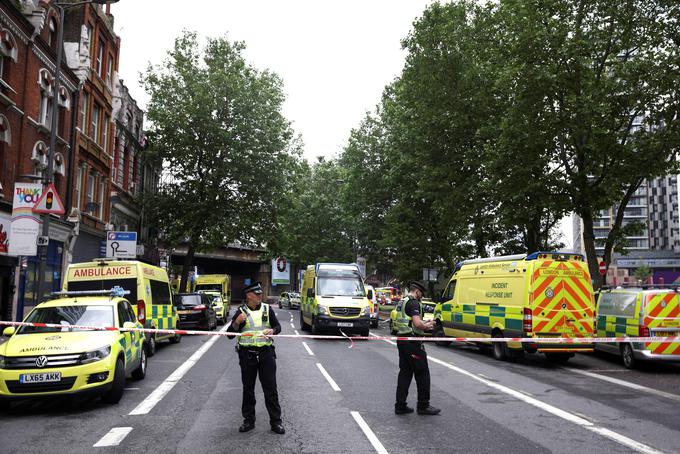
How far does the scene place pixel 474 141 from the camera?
1118 inches

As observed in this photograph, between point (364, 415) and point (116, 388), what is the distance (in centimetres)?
363

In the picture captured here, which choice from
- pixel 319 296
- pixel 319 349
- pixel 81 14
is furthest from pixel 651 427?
pixel 81 14

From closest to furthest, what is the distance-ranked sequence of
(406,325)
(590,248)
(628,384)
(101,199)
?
(406,325) → (628,384) → (590,248) → (101,199)

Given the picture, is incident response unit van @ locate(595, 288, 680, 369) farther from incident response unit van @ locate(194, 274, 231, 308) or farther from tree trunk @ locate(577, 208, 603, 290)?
incident response unit van @ locate(194, 274, 231, 308)

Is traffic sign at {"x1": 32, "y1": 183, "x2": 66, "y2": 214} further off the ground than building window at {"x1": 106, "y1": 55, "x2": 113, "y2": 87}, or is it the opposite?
building window at {"x1": 106, "y1": 55, "x2": 113, "y2": 87}

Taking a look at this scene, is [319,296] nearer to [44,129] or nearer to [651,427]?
[44,129]

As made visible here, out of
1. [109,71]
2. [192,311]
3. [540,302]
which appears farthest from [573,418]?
[109,71]

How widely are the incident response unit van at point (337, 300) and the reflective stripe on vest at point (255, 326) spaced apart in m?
13.4

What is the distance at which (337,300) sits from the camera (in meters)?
21.4

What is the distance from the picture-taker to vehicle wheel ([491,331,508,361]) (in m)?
16.0

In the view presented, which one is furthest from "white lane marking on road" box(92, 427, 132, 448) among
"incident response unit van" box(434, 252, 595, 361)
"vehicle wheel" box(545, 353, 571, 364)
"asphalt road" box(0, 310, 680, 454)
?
"vehicle wheel" box(545, 353, 571, 364)

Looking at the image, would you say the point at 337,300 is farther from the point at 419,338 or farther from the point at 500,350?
the point at 419,338

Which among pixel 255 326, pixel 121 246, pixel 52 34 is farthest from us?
pixel 52 34

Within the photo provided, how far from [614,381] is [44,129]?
20952mm
